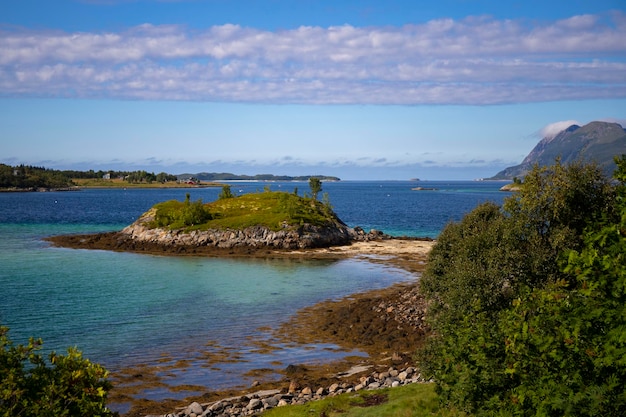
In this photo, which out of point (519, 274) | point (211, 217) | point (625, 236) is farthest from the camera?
point (211, 217)

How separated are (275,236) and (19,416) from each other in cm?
7890

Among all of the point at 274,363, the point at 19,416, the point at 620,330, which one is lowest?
the point at 274,363

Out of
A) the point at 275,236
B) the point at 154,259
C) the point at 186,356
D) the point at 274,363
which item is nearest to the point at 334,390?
the point at 274,363

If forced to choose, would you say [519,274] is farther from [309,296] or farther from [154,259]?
[154,259]

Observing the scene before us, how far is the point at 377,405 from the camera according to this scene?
25531 millimetres

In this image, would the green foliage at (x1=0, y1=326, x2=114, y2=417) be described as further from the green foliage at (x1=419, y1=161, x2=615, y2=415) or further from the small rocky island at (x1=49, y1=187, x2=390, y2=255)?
the small rocky island at (x1=49, y1=187, x2=390, y2=255)

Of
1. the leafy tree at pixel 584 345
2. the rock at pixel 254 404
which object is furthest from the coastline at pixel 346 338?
the leafy tree at pixel 584 345

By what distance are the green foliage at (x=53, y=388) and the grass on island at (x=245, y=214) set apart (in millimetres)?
79243

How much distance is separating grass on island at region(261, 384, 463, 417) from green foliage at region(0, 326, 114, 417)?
12162mm

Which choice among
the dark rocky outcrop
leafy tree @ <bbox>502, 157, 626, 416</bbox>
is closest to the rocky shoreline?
leafy tree @ <bbox>502, 157, 626, 416</bbox>

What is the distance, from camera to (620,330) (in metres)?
13.9

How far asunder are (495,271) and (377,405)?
439 inches

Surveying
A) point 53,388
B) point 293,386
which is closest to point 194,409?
point 293,386

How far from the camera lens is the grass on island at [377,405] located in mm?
23328
